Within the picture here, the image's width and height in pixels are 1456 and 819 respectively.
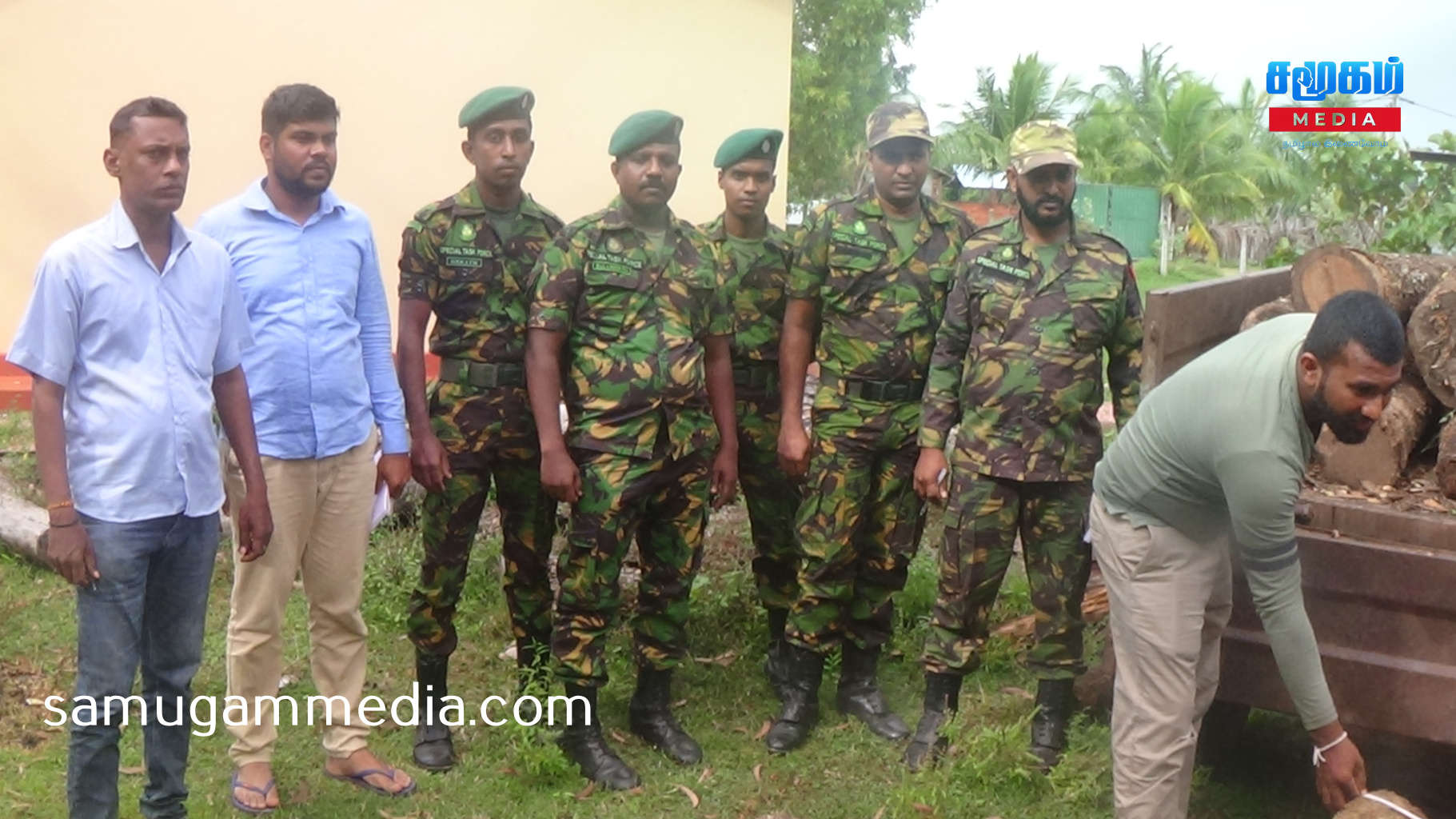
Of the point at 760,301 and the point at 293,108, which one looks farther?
the point at 760,301

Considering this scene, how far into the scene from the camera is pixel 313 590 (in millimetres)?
4062

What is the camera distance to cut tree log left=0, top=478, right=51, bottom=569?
19.5ft

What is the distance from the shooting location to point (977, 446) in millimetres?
4160

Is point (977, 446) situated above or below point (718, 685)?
above

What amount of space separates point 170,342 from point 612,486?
4.37 feet

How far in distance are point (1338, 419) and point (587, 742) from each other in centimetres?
243

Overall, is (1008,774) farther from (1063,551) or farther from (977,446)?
(977,446)

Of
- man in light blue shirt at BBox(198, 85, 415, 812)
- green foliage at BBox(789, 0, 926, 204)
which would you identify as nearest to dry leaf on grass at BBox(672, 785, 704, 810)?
man in light blue shirt at BBox(198, 85, 415, 812)

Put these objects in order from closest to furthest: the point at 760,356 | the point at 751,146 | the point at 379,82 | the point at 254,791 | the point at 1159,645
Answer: the point at 1159,645, the point at 254,791, the point at 751,146, the point at 760,356, the point at 379,82

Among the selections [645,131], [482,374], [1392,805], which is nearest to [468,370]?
[482,374]

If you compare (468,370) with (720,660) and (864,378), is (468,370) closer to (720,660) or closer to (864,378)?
(864,378)

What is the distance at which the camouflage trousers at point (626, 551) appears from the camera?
4.18 metres

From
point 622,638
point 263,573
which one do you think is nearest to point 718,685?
point 622,638

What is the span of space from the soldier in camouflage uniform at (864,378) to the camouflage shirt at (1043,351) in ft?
1.04
